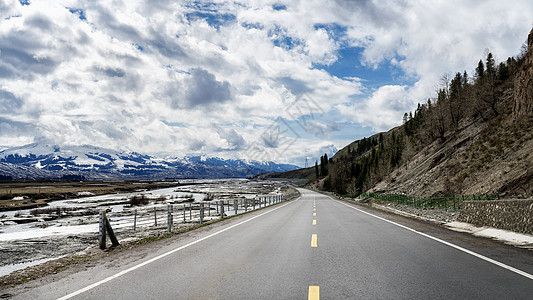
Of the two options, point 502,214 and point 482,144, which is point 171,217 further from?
point 482,144

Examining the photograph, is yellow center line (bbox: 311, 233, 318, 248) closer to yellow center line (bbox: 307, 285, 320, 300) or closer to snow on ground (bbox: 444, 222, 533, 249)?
yellow center line (bbox: 307, 285, 320, 300)

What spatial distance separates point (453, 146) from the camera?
167 feet

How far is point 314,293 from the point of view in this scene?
5.02 m

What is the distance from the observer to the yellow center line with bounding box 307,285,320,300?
4812 mm

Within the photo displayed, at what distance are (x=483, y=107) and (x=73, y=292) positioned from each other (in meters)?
64.3

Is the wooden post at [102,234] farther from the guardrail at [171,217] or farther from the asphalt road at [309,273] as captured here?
the asphalt road at [309,273]

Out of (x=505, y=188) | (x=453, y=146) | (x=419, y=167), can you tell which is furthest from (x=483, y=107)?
(x=505, y=188)

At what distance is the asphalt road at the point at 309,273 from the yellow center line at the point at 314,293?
0.02 metres

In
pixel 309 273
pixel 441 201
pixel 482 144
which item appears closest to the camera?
pixel 309 273

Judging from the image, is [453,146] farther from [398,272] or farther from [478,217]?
[398,272]

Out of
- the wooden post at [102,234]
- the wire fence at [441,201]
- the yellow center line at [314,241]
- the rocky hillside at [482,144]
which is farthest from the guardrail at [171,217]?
the rocky hillside at [482,144]

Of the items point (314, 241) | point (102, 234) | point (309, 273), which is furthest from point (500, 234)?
point (102, 234)

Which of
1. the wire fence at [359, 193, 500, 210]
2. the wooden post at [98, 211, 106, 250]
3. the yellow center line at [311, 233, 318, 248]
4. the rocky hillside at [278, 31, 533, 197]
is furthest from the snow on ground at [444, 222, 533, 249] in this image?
the wooden post at [98, 211, 106, 250]

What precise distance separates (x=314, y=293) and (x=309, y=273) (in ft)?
A: 4.37
